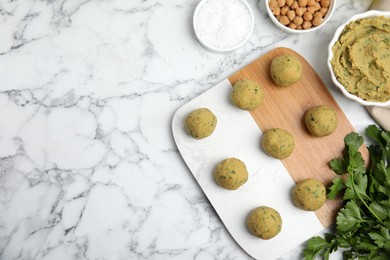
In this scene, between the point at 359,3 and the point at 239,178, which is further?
the point at 359,3

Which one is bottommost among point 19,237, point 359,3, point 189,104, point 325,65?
point 19,237

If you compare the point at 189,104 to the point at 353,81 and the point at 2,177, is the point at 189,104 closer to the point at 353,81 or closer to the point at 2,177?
the point at 353,81

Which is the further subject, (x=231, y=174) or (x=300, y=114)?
(x=300, y=114)

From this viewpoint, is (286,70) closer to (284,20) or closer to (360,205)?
(284,20)

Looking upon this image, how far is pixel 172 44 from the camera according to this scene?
5.31ft

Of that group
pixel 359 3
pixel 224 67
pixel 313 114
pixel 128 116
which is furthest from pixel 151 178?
pixel 359 3

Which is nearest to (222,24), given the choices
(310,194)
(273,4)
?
(273,4)

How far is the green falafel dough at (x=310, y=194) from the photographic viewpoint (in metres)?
1.48

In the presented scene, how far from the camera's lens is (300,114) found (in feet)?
5.17

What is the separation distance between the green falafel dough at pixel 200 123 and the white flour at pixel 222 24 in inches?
8.6

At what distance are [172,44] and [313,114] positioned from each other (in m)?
0.48

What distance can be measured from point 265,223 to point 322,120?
13.3 inches

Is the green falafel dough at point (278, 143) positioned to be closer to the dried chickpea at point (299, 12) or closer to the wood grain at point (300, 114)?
the wood grain at point (300, 114)

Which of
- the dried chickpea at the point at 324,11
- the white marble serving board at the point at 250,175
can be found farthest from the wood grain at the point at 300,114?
the dried chickpea at the point at 324,11
